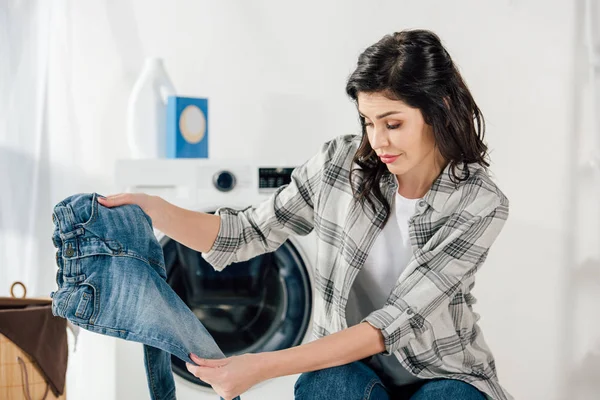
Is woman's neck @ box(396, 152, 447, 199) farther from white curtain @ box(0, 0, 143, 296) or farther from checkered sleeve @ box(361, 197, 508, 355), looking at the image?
white curtain @ box(0, 0, 143, 296)

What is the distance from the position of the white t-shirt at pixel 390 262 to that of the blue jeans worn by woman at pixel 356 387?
3.0 inches

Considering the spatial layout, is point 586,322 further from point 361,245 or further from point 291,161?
point 361,245

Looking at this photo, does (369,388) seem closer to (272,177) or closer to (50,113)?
(272,177)

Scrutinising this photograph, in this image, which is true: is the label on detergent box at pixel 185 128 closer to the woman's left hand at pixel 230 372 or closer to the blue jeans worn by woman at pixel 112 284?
the blue jeans worn by woman at pixel 112 284

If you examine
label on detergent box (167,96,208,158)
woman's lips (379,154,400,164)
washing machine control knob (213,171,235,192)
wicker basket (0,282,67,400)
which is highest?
label on detergent box (167,96,208,158)

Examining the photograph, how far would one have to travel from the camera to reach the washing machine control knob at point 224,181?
1894 mm

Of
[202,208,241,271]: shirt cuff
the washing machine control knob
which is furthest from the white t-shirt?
the washing machine control knob

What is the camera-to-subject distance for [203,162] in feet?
6.23

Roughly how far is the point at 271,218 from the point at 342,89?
4.24 ft

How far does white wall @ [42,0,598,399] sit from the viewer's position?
2.38 metres

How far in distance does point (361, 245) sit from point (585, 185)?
1.24m

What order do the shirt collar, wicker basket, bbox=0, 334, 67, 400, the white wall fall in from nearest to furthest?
the shirt collar
wicker basket, bbox=0, 334, 67, 400
the white wall

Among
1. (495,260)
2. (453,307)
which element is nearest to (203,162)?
(453,307)

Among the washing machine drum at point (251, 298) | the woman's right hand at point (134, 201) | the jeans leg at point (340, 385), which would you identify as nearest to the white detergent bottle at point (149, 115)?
the washing machine drum at point (251, 298)
